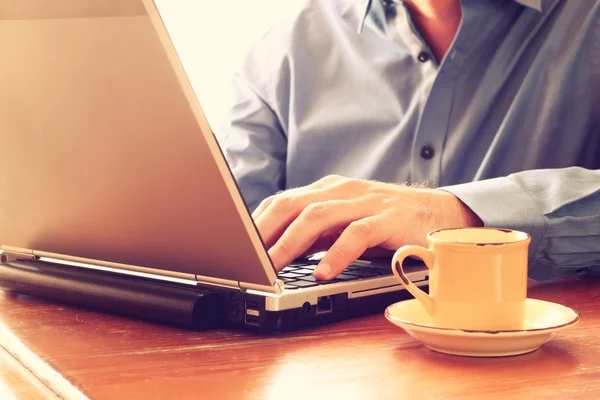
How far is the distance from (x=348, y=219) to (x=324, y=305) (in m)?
0.14

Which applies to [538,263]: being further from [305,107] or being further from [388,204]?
[305,107]

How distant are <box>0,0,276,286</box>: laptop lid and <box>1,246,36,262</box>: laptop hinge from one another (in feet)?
0.34

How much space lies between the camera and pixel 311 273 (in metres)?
0.85

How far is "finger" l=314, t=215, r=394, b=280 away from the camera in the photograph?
789 mm

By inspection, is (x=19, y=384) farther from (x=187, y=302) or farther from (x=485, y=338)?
(x=485, y=338)

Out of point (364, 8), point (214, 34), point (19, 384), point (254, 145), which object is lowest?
point (19, 384)

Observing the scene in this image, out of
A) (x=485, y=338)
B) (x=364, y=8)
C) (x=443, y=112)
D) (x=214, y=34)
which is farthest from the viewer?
(x=214, y=34)

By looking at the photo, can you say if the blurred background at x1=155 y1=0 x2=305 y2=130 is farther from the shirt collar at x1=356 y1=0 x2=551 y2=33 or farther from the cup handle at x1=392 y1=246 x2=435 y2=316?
the cup handle at x1=392 y1=246 x2=435 y2=316

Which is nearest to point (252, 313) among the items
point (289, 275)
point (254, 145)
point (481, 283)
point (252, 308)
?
point (252, 308)

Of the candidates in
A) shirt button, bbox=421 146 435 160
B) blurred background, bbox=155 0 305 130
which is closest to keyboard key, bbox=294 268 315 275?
shirt button, bbox=421 146 435 160

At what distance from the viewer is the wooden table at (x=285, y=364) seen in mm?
568

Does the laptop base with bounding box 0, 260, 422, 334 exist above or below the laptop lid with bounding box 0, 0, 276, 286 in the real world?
below

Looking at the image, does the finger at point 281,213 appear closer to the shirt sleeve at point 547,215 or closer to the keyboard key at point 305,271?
the keyboard key at point 305,271

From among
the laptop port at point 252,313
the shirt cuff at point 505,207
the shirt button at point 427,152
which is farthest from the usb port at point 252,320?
the shirt button at point 427,152
